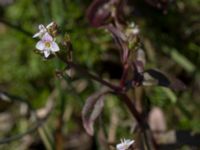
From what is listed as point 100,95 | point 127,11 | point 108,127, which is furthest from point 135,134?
point 127,11

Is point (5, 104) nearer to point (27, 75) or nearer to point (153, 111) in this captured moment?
point (27, 75)

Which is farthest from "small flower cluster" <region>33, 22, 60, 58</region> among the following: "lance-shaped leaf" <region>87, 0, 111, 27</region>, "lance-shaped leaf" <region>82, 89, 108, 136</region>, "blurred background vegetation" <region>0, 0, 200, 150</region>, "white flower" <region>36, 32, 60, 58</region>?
"blurred background vegetation" <region>0, 0, 200, 150</region>

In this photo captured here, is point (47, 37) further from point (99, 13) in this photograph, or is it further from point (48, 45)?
point (99, 13)

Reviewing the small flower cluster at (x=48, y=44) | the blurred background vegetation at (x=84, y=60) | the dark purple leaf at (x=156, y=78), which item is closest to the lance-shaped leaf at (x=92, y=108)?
the dark purple leaf at (x=156, y=78)

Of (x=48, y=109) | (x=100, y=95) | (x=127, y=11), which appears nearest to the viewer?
(x=100, y=95)

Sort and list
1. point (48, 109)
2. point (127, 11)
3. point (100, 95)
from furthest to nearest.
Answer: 1. point (127, 11)
2. point (48, 109)
3. point (100, 95)

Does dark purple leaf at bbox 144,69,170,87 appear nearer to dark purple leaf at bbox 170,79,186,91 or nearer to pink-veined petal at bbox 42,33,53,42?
dark purple leaf at bbox 170,79,186,91
